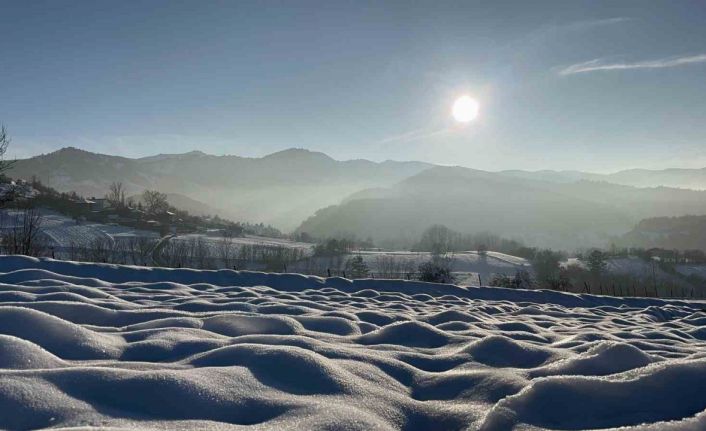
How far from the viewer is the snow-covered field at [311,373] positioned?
1642 millimetres

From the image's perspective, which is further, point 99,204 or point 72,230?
point 99,204

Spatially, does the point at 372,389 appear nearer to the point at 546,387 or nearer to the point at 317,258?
the point at 546,387

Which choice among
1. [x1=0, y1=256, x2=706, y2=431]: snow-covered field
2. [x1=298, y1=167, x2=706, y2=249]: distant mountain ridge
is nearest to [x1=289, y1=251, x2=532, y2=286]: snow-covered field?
[x1=0, y1=256, x2=706, y2=431]: snow-covered field

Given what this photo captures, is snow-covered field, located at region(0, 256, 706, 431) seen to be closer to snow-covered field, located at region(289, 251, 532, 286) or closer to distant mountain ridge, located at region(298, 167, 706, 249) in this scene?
snow-covered field, located at region(289, 251, 532, 286)

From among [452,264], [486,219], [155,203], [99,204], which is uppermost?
[486,219]

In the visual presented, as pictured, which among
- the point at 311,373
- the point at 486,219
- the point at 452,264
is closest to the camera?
the point at 311,373

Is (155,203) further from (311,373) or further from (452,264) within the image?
(311,373)

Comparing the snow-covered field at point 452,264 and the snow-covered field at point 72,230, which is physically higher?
the snow-covered field at point 72,230

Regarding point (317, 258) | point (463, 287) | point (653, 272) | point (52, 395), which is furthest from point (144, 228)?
point (653, 272)

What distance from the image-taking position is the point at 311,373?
7.04ft

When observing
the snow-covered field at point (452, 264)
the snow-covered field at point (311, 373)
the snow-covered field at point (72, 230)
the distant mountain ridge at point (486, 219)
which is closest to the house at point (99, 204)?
the snow-covered field at point (72, 230)

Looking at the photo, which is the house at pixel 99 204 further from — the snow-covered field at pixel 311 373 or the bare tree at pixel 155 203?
the snow-covered field at pixel 311 373

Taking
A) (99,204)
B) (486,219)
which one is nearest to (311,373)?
(99,204)

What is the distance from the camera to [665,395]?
189cm
